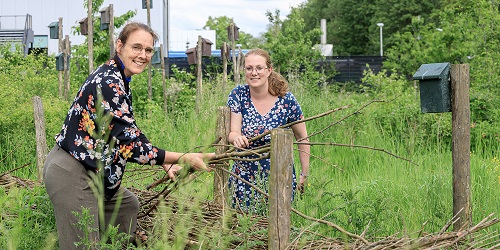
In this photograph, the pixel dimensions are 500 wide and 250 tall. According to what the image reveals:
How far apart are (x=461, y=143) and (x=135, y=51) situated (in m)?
1.92

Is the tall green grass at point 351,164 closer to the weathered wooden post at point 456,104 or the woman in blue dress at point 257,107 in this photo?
the weathered wooden post at point 456,104

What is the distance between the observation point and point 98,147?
12.7 ft

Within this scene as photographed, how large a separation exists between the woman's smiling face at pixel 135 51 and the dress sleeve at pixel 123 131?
5.3 inches

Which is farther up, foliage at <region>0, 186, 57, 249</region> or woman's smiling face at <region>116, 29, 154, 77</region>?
woman's smiling face at <region>116, 29, 154, 77</region>

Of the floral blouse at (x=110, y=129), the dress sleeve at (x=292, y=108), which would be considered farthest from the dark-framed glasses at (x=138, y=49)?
the dress sleeve at (x=292, y=108)

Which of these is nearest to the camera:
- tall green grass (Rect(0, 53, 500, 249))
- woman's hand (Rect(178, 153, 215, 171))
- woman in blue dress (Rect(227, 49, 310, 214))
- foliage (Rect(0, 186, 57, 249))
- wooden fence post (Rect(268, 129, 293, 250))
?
wooden fence post (Rect(268, 129, 293, 250))

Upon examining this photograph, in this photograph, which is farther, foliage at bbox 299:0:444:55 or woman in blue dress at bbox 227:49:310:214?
foliage at bbox 299:0:444:55

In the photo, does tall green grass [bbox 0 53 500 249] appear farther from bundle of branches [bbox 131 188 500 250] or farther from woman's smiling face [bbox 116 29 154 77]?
woman's smiling face [bbox 116 29 154 77]

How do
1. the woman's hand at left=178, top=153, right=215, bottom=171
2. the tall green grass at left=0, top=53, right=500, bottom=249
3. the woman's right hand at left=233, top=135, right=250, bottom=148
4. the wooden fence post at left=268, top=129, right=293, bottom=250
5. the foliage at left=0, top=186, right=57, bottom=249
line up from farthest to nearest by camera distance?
the tall green grass at left=0, top=53, right=500, bottom=249 < the foliage at left=0, top=186, right=57, bottom=249 < the woman's right hand at left=233, top=135, right=250, bottom=148 < the woman's hand at left=178, top=153, right=215, bottom=171 < the wooden fence post at left=268, top=129, right=293, bottom=250

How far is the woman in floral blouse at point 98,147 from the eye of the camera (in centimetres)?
392

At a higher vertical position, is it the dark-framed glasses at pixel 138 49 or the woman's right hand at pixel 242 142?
the dark-framed glasses at pixel 138 49

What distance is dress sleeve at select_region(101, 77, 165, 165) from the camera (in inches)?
154

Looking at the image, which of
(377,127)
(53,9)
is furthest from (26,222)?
(53,9)


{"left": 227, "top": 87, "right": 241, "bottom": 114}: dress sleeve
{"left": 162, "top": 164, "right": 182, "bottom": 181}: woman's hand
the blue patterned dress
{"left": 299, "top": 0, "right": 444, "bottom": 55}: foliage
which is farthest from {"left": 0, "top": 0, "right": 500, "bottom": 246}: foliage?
{"left": 299, "top": 0, "right": 444, "bottom": 55}: foliage
